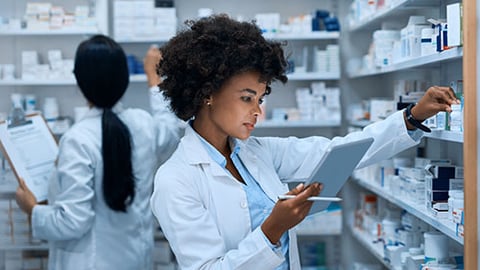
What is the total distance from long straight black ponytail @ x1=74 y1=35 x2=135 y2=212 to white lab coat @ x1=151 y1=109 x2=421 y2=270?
96 cm

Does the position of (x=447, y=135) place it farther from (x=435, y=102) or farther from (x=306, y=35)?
(x=306, y=35)

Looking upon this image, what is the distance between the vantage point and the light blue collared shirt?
6.55ft

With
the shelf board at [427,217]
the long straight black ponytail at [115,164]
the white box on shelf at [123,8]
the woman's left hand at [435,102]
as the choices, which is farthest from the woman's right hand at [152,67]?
the woman's left hand at [435,102]

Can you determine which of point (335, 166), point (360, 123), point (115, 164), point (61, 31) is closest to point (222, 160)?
point (335, 166)

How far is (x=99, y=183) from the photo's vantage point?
9.74 ft

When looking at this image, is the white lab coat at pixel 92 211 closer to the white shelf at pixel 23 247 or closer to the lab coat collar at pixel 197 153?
the white shelf at pixel 23 247

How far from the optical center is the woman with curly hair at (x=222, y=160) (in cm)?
184

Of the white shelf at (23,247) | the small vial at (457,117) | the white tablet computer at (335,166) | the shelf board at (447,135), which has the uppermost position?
the small vial at (457,117)

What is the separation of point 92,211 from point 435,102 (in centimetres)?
163

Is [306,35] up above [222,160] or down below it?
above

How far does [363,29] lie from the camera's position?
4.18 m

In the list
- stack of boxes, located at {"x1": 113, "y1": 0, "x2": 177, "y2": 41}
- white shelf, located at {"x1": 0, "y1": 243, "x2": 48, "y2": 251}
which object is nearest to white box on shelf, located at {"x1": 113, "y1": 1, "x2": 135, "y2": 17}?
stack of boxes, located at {"x1": 113, "y1": 0, "x2": 177, "y2": 41}

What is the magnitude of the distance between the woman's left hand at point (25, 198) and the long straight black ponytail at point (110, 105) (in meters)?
0.43

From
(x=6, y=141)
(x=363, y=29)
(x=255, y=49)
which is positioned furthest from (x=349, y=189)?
(x=255, y=49)
